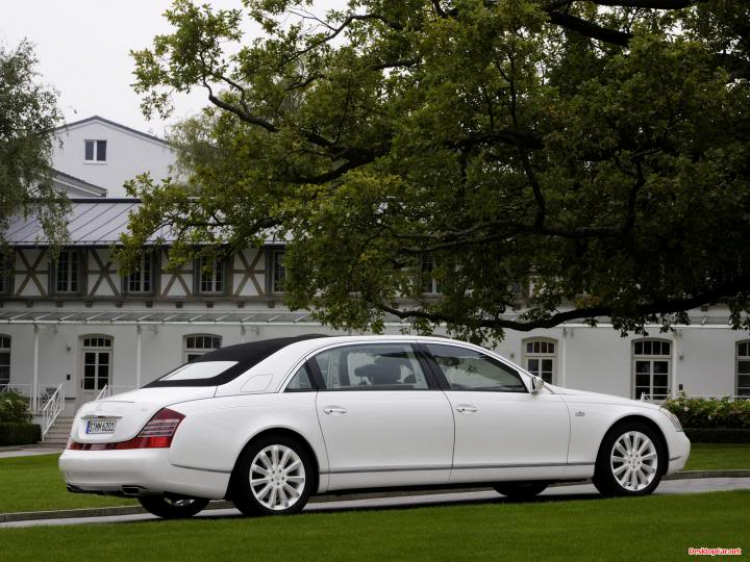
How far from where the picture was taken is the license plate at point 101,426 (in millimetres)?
11266

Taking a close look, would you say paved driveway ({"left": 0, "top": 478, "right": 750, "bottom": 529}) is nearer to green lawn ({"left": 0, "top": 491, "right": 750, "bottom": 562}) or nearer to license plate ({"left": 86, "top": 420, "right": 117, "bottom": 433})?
license plate ({"left": 86, "top": 420, "right": 117, "bottom": 433})

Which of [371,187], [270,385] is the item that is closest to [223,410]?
[270,385]

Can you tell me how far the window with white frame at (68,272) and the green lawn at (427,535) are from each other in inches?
1433

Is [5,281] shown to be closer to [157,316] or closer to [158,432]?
[157,316]

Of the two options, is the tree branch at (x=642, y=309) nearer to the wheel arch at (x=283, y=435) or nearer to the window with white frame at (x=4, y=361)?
the wheel arch at (x=283, y=435)

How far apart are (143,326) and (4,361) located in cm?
516

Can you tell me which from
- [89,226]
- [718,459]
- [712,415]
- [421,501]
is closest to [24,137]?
[89,226]

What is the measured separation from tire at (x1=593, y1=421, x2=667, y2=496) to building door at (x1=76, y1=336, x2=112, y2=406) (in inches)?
1346

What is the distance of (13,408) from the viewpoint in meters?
41.8

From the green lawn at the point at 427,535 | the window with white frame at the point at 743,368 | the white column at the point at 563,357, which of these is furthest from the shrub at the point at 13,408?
the green lawn at the point at 427,535

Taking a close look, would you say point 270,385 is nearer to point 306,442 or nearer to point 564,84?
point 306,442

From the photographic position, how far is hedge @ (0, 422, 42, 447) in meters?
40.3

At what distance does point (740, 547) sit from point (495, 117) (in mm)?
13415

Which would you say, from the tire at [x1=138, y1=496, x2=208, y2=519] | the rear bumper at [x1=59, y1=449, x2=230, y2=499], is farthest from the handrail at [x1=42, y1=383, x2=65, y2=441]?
the rear bumper at [x1=59, y1=449, x2=230, y2=499]
